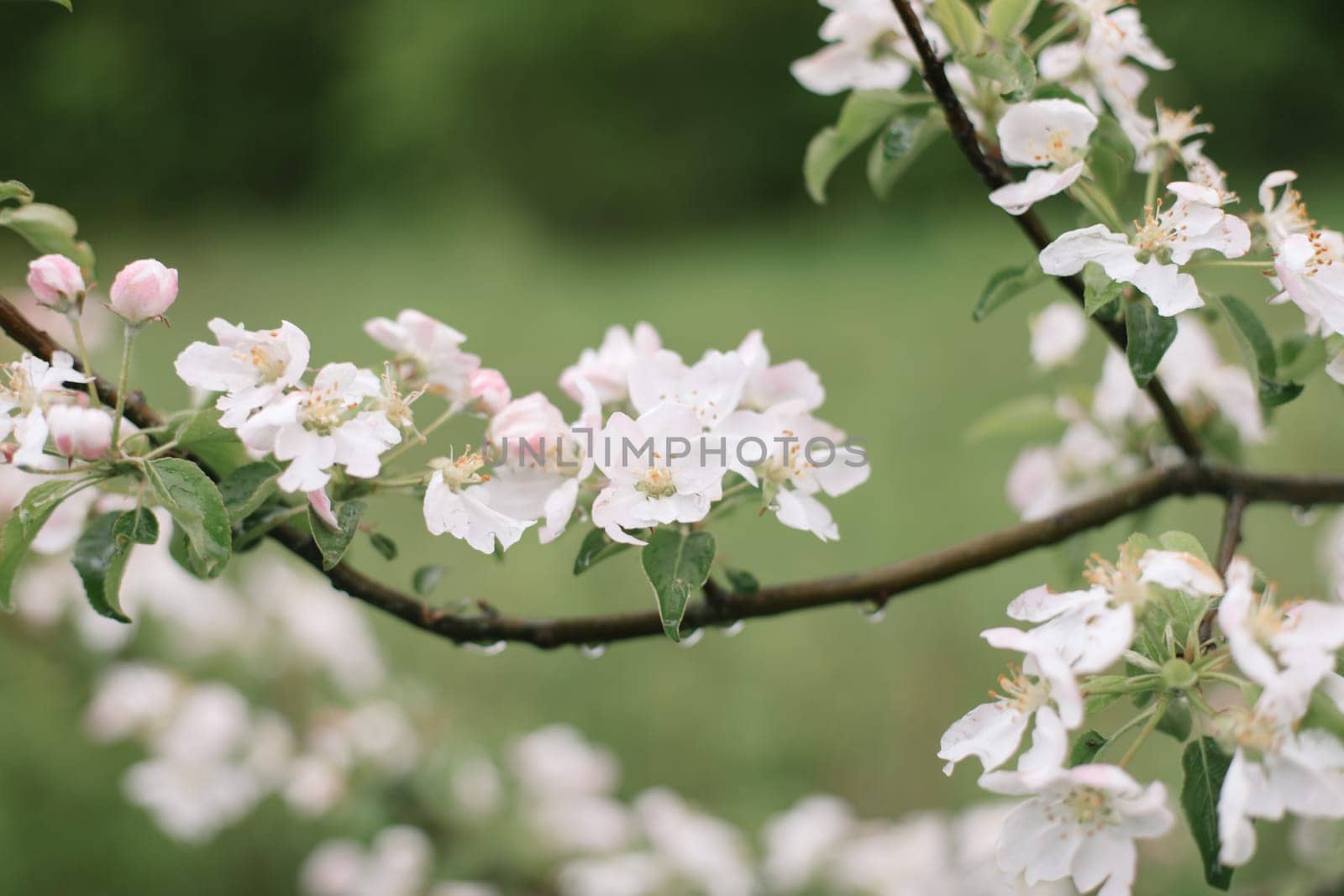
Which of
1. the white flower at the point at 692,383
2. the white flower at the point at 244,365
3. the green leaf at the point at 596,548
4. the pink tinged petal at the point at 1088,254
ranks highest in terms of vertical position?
the pink tinged petal at the point at 1088,254

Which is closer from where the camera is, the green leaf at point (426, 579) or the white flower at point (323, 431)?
the white flower at point (323, 431)

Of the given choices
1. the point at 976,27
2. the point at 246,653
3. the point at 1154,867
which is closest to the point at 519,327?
the point at 246,653

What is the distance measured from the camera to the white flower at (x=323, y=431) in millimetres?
550

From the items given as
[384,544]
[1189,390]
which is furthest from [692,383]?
[1189,390]

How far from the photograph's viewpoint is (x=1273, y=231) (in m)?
0.65

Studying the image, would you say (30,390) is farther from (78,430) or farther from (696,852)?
(696,852)

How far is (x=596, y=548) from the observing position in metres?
0.62

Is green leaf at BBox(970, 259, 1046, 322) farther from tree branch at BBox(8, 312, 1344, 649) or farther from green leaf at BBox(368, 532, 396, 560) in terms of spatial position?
green leaf at BBox(368, 532, 396, 560)

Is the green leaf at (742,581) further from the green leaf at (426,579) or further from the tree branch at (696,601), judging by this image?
the green leaf at (426,579)

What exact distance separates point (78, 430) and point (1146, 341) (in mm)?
485

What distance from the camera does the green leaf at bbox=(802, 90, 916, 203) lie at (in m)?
0.74

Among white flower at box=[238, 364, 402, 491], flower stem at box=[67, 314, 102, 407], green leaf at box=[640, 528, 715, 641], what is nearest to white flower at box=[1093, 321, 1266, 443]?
green leaf at box=[640, 528, 715, 641]

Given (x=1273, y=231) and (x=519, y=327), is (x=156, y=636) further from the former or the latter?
(x=519, y=327)

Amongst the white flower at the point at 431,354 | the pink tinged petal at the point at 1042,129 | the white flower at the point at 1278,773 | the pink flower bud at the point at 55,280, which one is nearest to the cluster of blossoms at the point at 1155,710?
the white flower at the point at 1278,773
